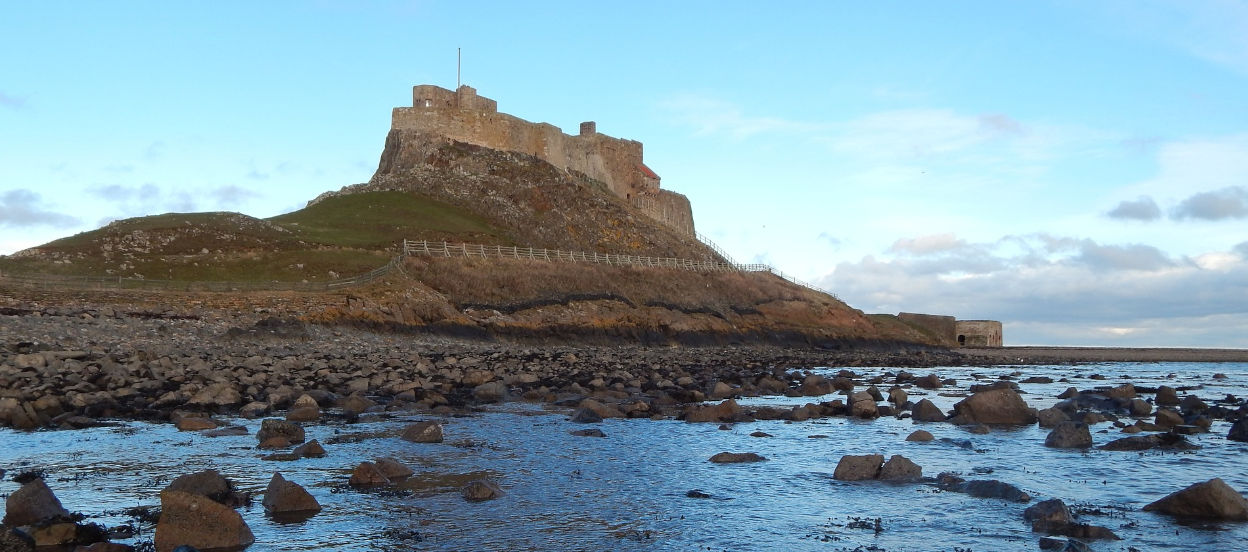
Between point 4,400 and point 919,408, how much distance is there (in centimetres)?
2269

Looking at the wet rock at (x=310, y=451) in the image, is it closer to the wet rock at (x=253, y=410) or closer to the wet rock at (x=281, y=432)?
the wet rock at (x=281, y=432)

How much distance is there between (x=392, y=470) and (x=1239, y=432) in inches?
754

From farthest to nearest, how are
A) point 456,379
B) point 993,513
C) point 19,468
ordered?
1. point 456,379
2. point 19,468
3. point 993,513

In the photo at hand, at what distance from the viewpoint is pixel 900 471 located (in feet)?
52.9

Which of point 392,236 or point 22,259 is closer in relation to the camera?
point 22,259

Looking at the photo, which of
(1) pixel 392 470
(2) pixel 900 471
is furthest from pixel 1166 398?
(1) pixel 392 470

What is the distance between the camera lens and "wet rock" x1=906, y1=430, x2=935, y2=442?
816 inches

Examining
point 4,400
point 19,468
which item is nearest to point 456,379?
point 4,400

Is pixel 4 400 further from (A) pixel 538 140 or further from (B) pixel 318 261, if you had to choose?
(A) pixel 538 140

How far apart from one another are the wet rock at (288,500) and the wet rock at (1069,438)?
15326 millimetres

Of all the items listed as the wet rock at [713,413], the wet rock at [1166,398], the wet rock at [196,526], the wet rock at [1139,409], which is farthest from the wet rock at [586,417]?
the wet rock at [1166,398]

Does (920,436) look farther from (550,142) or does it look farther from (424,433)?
(550,142)

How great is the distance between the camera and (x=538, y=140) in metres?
113

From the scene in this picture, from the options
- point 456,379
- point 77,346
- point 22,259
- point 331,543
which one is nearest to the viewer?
point 331,543
